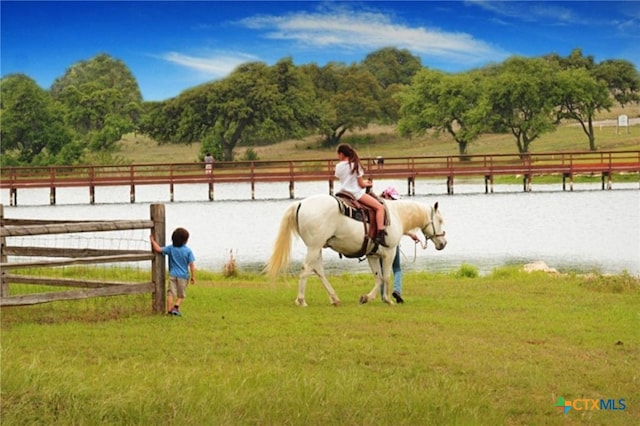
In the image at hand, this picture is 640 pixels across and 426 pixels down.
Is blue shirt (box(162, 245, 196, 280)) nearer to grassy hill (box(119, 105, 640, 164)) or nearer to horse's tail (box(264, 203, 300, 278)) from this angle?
horse's tail (box(264, 203, 300, 278))

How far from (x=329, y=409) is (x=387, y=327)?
11.8 feet

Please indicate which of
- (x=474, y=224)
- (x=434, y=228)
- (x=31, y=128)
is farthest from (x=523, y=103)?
(x=434, y=228)

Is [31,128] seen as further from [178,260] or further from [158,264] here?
[178,260]

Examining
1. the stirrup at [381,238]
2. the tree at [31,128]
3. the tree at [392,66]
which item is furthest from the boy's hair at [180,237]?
the tree at [392,66]

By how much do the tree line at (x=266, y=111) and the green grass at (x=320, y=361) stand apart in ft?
229

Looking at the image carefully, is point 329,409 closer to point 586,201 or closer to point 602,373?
point 602,373

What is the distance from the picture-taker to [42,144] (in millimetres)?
90625

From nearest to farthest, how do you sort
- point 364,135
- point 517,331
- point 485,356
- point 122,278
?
point 485,356 → point 517,331 → point 122,278 → point 364,135

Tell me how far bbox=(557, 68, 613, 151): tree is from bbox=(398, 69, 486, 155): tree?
7849mm

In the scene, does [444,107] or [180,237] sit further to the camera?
[444,107]

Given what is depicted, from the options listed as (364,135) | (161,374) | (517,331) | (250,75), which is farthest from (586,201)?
(364,135)

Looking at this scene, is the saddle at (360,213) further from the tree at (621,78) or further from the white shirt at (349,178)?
the tree at (621,78)

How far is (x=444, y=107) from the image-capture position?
92750 millimetres

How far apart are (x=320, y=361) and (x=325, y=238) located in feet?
12.5
